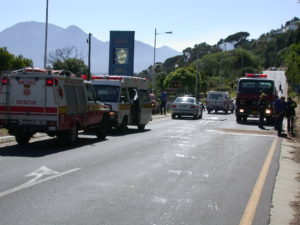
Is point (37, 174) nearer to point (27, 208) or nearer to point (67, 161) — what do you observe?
point (67, 161)

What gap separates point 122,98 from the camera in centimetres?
2080

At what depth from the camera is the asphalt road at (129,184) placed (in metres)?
7.10

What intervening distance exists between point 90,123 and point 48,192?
8.57 metres

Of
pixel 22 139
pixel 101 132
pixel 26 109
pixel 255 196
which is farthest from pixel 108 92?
pixel 255 196

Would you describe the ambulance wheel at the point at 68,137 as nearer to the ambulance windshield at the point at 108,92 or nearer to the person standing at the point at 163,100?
the ambulance windshield at the point at 108,92

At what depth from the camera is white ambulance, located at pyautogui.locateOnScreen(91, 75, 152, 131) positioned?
806 inches

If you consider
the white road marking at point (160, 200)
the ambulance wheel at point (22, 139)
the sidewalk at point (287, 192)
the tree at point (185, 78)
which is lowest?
the sidewalk at point (287, 192)

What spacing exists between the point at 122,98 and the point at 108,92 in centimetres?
62

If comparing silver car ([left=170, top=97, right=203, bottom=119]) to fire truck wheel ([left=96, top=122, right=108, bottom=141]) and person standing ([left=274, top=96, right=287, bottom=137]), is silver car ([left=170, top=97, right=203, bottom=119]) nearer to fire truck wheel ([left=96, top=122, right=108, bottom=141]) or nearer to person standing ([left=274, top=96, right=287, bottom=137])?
person standing ([left=274, top=96, right=287, bottom=137])

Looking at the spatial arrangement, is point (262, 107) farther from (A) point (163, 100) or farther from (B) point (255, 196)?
(B) point (255, 196)

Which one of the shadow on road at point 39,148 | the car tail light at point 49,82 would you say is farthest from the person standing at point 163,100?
the car tail light at point 49,82

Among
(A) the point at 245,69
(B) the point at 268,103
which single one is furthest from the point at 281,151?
(A) the point at 245,69

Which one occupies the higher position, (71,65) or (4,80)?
(71,65)

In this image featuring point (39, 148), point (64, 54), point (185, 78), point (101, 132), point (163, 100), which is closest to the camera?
point (39, 148)
